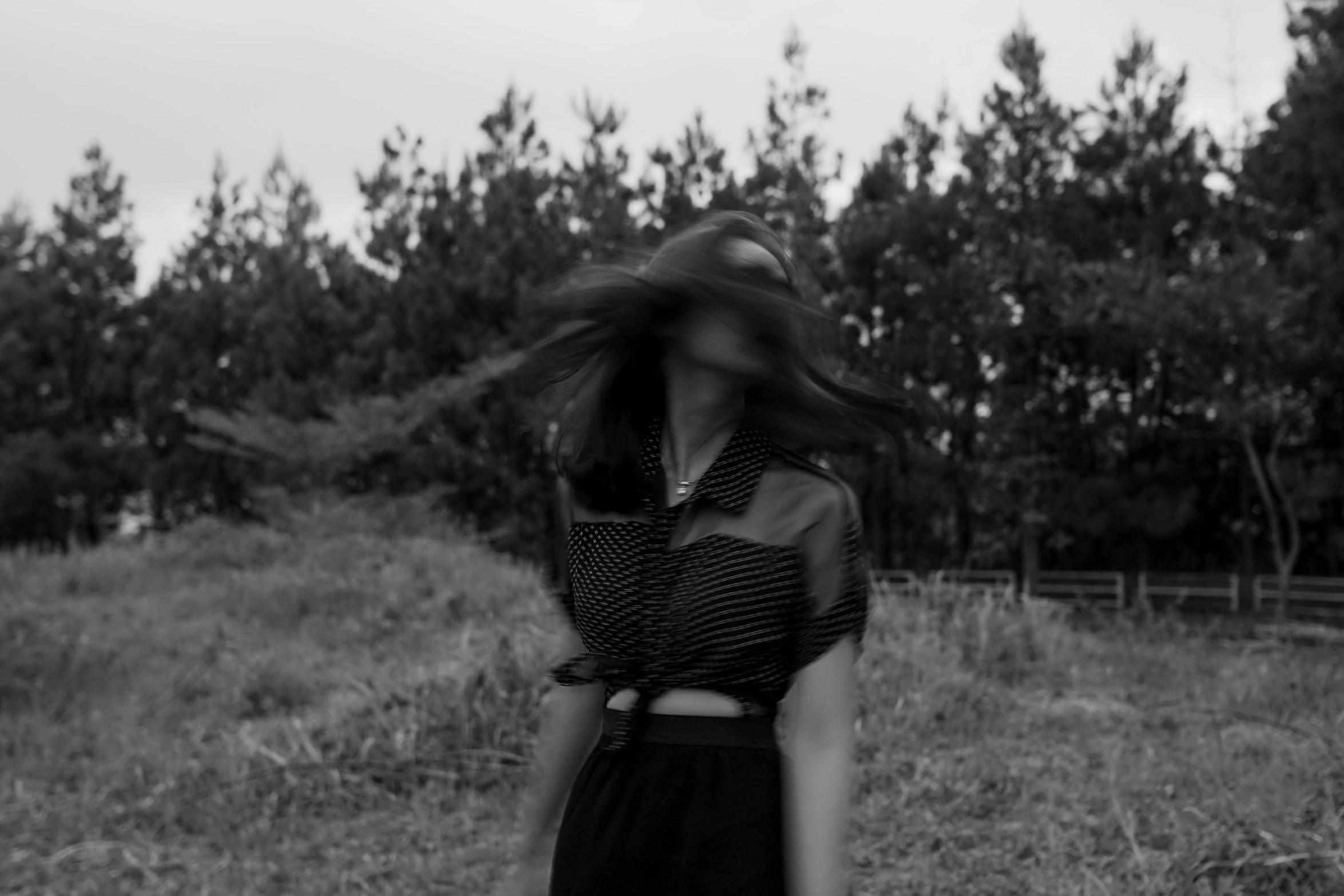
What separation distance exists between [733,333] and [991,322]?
21.7 meters

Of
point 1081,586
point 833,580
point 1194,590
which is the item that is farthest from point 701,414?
point 1081,586

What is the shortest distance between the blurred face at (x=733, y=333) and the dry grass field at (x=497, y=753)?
2602mm

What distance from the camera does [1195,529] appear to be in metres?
23.4

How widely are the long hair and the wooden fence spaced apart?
53.9ft

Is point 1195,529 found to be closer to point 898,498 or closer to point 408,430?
point 898,498

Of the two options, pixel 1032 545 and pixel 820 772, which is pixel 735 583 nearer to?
pixel 820 772

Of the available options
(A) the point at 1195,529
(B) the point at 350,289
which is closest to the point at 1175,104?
(A) the point at 1195,529

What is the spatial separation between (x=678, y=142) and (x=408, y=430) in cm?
799

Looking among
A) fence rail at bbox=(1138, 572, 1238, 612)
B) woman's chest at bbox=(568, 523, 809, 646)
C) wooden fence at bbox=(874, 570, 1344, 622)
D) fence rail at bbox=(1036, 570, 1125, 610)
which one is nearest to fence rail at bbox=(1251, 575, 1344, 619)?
wooden fence at bbox=(874, 570, 1344, 622)

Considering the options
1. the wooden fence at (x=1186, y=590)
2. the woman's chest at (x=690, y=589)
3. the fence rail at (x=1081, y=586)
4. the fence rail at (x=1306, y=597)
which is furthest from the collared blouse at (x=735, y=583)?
the fence rail at (x=1081, y=586)

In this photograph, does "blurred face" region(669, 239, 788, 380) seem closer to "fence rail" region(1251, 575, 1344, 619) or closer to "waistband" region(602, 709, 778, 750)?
"waistband" region(602, 709, 778, 750)

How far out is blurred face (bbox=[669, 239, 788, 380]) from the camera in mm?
1639

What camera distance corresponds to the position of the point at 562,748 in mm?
1774

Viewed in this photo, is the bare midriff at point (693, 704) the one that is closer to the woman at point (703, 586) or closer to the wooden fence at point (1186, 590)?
the woman at point (703, 586)
